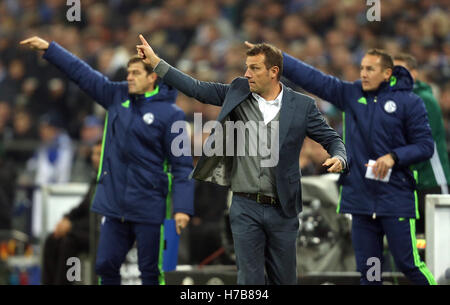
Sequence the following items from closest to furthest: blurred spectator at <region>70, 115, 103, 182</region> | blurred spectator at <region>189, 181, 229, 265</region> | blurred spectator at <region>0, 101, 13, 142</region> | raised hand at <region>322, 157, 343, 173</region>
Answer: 1. raised hand at <region>322, 157, 343, 173</region>
2. blurred spectator at <region>189, 181, 229, 265</region>
3. blurred spectator at <region>70, 115, 103, 182</region>
4. blurred spectator at <region>0, 101, 13, 142</region>

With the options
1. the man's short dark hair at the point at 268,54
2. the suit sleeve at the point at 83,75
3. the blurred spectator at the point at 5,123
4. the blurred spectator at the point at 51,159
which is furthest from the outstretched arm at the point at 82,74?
the blurred spectator at the point at 5,123

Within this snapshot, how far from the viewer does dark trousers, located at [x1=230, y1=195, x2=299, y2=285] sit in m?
6.14

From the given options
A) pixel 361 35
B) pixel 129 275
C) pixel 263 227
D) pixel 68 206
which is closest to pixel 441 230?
pixel 263 227

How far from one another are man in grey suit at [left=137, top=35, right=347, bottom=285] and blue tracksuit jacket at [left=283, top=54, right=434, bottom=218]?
1.35 metres

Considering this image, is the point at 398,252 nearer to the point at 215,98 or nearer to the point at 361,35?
the point at 215,98

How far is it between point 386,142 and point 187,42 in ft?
32.1

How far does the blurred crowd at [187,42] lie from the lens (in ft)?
45.9

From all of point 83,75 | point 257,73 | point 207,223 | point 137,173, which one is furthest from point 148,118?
point 207,223

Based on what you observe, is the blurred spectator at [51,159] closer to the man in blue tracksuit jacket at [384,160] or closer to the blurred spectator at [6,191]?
the blurred spectator at [6,191]

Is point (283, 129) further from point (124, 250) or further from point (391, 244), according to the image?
point (124, 250)

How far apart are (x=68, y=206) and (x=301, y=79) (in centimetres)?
455

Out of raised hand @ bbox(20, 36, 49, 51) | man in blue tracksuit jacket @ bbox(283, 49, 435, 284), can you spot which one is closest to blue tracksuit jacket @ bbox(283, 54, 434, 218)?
man in blue tracksuit jacket @ bbox(283, 49, 435, 284)

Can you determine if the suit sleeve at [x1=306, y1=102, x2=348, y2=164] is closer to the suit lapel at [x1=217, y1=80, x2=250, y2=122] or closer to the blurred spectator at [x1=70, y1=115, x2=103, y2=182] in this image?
the suit lapel at [x1=217, y1=80, x2=250, y2=122]

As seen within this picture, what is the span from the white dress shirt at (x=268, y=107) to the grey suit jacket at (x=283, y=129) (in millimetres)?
64
